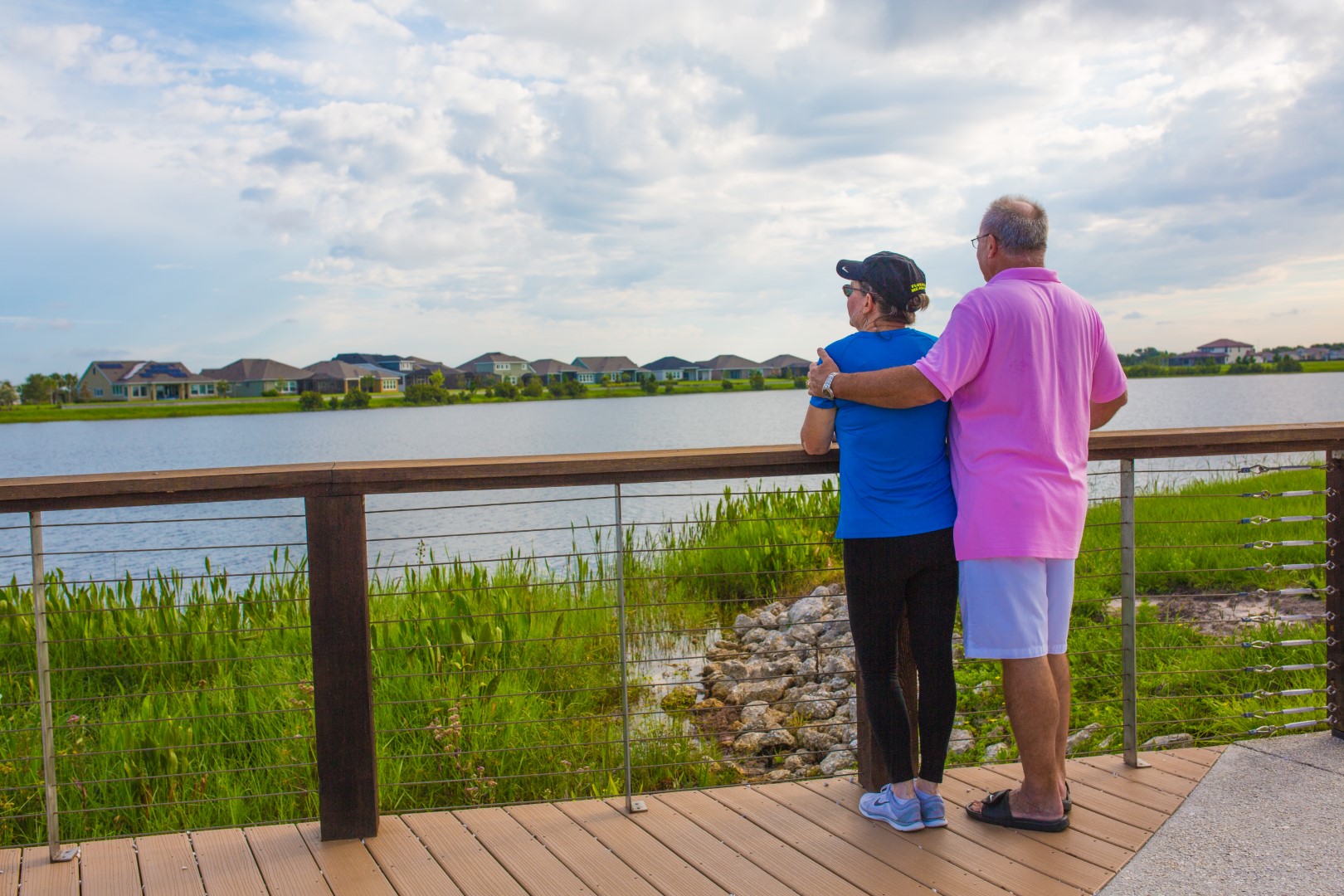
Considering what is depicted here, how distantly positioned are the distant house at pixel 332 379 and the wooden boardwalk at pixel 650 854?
42658mm

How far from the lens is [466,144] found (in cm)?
981

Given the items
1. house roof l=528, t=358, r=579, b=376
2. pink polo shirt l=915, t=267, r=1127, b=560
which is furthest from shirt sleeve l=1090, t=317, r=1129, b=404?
house roof l=528, t=358, r=579, b=376

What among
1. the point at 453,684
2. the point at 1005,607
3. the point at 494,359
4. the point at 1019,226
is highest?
the point at 494,359

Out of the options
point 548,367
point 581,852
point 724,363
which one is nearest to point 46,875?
point 581,852

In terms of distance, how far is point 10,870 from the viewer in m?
2.56

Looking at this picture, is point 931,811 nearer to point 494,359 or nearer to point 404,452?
point 404,452

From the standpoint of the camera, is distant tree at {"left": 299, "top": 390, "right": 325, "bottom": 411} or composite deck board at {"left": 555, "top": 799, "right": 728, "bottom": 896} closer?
composite deck board at {"left": 555, "top": 799, "right": 728, "bottom": 896}

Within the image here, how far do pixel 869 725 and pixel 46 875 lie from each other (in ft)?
7.56

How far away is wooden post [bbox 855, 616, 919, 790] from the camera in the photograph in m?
2.85

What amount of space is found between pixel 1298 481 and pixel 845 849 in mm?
10653

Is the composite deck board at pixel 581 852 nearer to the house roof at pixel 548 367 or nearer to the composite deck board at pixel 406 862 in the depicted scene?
the composite deck board at pixel 406 862

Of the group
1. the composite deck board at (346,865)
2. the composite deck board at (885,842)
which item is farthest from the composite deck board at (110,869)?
the composite deck board at (885,842)

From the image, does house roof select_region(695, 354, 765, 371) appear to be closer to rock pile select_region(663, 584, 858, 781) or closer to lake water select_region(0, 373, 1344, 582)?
lake water select_region(0, 373, 1344, 582)

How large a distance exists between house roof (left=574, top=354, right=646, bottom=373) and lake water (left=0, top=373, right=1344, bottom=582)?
262 centimetres
